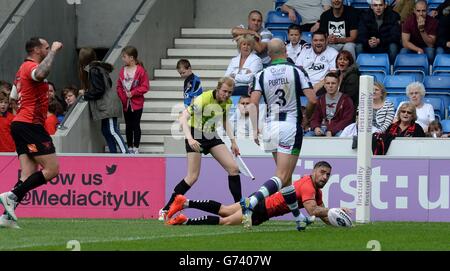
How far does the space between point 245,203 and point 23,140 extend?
2.63 meters

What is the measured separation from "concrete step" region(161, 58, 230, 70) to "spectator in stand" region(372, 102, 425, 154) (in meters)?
5.72

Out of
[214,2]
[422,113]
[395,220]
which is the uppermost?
[214,2]

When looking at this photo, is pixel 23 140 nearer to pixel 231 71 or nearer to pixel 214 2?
pixel 231 71

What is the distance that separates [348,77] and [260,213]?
5.80m

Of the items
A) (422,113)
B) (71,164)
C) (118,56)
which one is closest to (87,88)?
(118,56)

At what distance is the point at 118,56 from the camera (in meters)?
23.4

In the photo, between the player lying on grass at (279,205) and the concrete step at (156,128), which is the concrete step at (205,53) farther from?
the player lying on grass at (279,205)

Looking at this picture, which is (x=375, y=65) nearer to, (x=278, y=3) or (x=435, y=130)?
(x=435, y=130)

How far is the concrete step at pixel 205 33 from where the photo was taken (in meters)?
25.3

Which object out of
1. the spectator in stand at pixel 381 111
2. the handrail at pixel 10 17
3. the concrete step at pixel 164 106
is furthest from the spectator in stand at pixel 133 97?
the spectator in stand at pixel 381 111

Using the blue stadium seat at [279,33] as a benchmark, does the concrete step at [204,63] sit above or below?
below

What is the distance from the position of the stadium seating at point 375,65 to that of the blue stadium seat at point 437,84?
71cm

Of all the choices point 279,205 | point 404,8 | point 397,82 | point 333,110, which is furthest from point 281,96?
point 404,8

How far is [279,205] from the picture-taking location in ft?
49.1
